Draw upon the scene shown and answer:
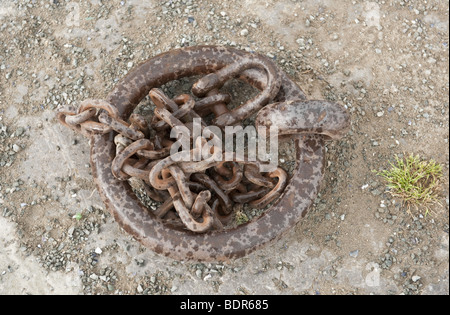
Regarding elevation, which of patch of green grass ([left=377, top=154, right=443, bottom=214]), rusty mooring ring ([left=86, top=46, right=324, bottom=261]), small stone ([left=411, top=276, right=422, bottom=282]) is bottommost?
small stone ([left=411, top=276, right=422, bottom=282])

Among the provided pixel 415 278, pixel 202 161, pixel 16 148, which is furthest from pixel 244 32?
pixel 415 278

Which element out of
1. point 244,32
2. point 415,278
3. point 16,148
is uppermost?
point 244,32

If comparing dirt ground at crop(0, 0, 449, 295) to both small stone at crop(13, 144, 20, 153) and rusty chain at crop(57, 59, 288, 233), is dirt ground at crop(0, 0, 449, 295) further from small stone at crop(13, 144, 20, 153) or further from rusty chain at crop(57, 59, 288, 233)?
rusty chain at crop(57, 59, 288, 233)

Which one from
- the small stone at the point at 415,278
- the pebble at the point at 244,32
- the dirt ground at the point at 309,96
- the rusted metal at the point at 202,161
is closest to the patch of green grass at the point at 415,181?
the dirt ground at the point at 309,96

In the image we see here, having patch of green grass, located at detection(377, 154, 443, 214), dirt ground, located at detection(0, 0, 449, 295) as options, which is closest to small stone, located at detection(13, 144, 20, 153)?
dirt ground, located at detection(0, 0, 449, 295)

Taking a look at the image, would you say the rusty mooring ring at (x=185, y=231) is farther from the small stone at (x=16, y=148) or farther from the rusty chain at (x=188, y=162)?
the small stone at (x=16, y=148)

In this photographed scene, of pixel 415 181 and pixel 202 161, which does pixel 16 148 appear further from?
pixel 415 181

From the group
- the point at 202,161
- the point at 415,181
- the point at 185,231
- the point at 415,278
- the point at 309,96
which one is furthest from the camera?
the point at 309,96

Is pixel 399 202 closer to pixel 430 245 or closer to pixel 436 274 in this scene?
pixel 430 245
